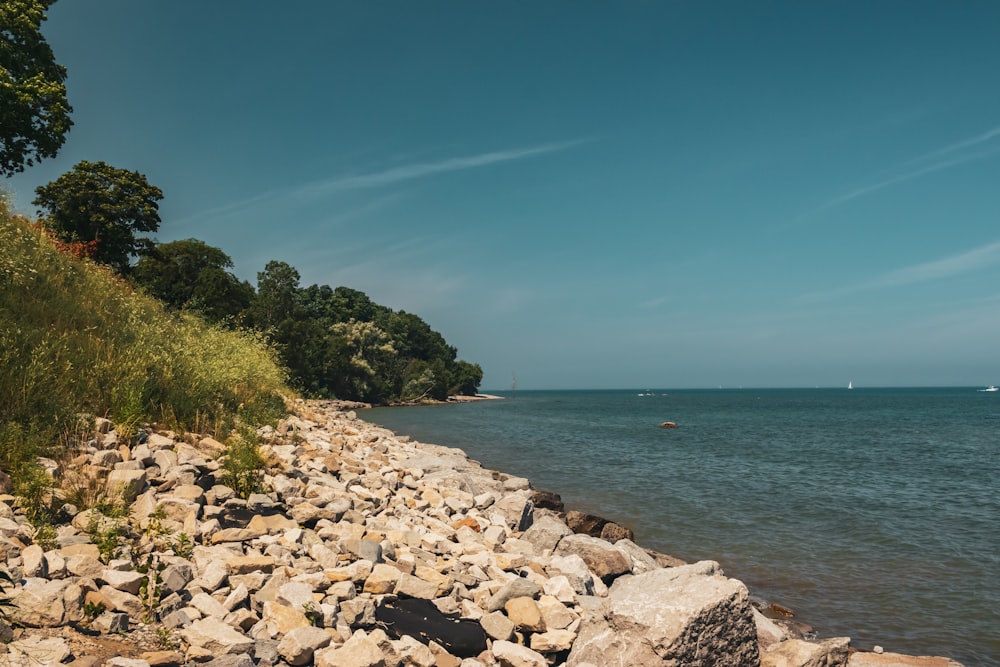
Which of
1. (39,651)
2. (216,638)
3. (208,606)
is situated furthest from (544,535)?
(39,651)

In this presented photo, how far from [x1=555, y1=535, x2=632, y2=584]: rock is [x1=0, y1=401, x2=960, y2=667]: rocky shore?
2 centimetres


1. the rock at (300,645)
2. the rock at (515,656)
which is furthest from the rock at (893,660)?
the rock at (300,645)

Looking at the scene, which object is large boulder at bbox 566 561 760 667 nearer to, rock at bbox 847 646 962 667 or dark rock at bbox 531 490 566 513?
rock at bbox 847 646 962 667

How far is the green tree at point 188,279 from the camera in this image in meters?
39.7

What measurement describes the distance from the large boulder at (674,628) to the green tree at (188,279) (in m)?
34.7

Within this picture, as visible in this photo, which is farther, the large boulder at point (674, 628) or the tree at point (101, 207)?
the tree at point (101, 207)

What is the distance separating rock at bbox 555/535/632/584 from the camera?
955cm

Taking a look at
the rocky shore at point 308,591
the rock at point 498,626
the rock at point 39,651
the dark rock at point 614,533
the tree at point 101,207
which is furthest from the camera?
the tree at point 101,207

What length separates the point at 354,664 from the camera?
205 inches

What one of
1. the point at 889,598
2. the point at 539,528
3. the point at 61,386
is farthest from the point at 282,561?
the point at 889,598

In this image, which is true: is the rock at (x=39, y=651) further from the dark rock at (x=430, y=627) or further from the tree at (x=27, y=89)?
the tree at (x=27, y=89)

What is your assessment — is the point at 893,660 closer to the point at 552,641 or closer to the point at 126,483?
the point at 552,641

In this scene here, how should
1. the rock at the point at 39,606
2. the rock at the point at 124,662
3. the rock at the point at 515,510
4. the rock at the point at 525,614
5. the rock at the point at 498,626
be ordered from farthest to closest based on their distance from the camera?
the rock at the point at 515,510
the rock at the point at 525,614
the rock at the point at 498,626
the rock at the point at 39,606
the rock at the point at 124,662

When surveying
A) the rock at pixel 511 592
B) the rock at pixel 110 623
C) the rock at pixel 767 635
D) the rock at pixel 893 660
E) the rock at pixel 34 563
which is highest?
the rock at pixel 34 563
